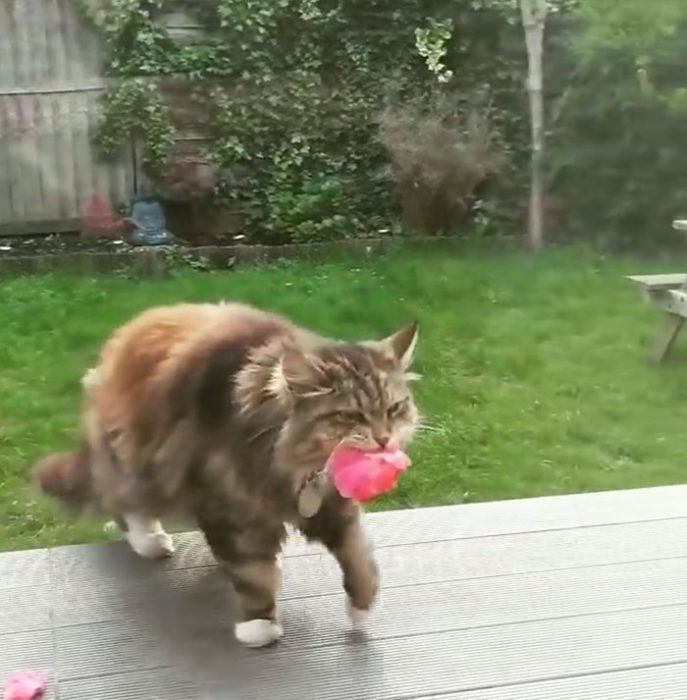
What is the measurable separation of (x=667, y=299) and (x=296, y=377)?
1177mm

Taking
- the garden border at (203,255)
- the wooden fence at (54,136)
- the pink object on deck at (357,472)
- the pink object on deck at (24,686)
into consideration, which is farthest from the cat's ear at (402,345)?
the wooden fence at (54,136)

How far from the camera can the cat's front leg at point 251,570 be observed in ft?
3.74

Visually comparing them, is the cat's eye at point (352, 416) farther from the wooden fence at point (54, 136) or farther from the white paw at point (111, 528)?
the wooden fence at point (54, 136)

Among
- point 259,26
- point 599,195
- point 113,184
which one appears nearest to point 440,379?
point 599,195

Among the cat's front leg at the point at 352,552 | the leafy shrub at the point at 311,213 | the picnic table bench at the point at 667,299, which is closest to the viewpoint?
the cat's front leg at the point at 352,552

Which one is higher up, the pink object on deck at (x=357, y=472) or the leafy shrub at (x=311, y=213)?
the leafy shrub at (x=311, y=213)

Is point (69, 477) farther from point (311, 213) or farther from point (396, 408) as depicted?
point (311, 213)

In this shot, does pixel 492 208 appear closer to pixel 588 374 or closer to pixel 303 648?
pixel 588 374

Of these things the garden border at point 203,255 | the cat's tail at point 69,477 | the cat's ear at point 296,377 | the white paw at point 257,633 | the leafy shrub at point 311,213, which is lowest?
the white paw at point 257,633

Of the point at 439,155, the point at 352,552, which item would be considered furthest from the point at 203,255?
the point at 352,552

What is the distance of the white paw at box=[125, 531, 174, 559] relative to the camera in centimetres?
136

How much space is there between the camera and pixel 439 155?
7.79 feet

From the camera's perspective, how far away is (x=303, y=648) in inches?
46.7

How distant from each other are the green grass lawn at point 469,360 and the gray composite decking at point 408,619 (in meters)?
0.22
